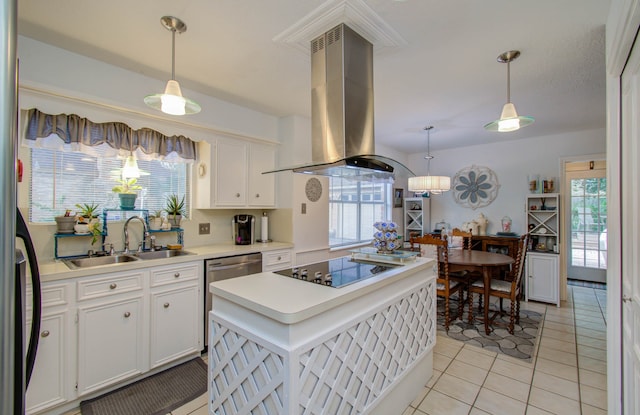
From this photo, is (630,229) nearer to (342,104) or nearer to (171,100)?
(342,104)

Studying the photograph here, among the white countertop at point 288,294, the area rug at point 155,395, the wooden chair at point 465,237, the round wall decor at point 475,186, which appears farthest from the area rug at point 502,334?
the area rug at point 155,395

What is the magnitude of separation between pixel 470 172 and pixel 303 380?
5.09m

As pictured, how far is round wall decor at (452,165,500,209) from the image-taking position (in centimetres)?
510

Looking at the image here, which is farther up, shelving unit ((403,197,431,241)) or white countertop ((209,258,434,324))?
shelving unit ((403,197,431,241))

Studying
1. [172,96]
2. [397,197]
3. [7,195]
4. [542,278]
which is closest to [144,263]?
[172,96]

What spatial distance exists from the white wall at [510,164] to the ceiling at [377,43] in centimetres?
123

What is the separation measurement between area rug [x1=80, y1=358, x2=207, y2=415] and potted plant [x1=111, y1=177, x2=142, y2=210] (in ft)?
4.89

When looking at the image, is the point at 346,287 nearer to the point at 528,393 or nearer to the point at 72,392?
the point at 528,393

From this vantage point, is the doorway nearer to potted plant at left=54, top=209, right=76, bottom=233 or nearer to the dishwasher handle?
the dishwasher handle

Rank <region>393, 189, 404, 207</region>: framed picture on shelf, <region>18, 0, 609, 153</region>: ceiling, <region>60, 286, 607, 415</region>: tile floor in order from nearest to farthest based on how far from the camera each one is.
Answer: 1. <region>18, 0, 609, 153</region>: ceiling
2. <region>60, 286, 607, 415</region>: tile floor
3. <region>393, 189, 404, 207</region>: framed picture on shelf

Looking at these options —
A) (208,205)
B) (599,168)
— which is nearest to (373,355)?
(208,205)

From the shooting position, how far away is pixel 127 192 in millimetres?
2709

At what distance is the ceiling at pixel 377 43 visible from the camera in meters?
1.75

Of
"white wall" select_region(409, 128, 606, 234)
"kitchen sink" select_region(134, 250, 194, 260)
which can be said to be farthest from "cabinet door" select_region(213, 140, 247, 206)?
"white wall" select_region(409, 128, 606, 234)
